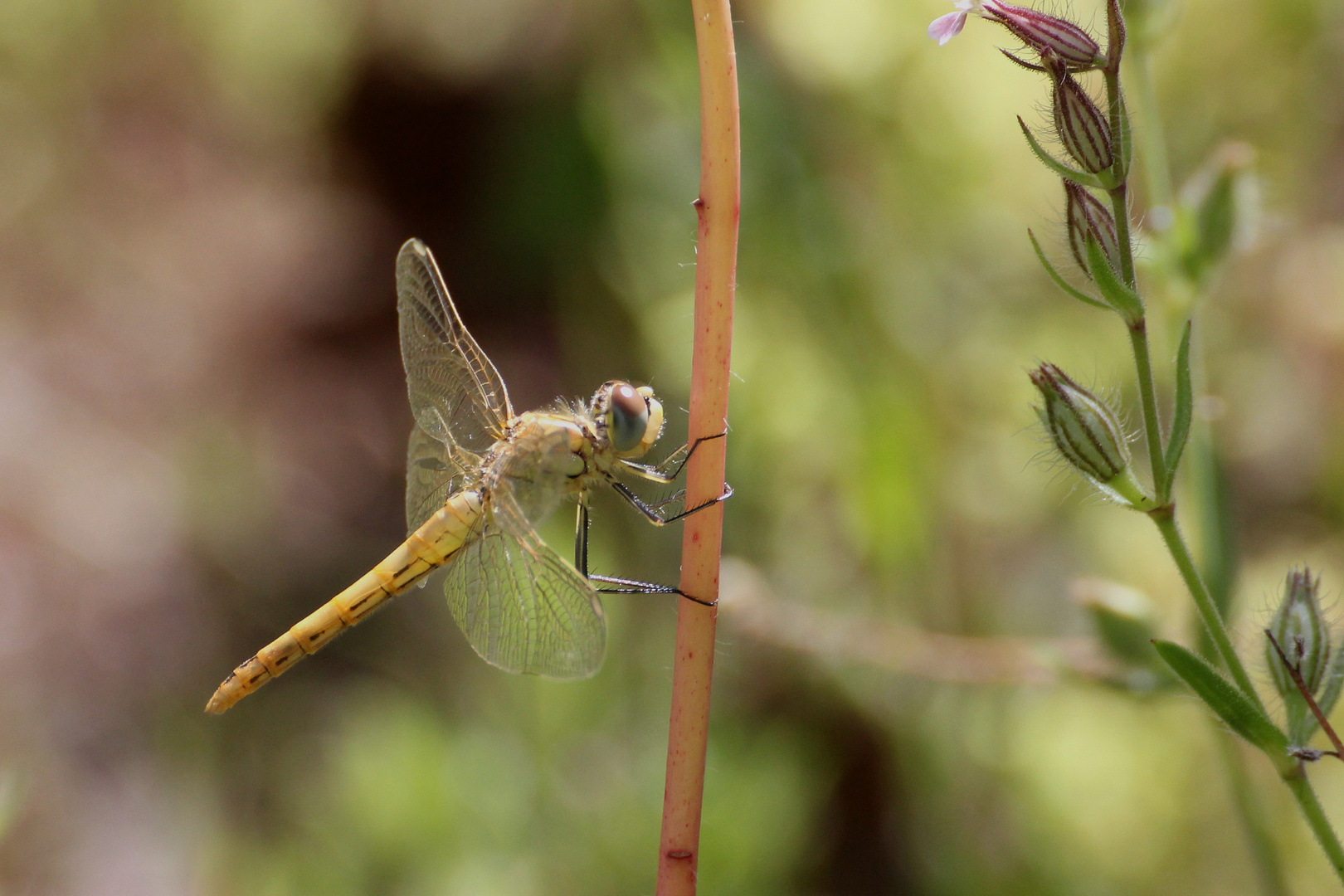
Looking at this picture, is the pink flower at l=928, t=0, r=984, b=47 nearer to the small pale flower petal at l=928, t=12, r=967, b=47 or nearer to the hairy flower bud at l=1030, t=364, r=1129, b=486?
the small pale flower petal at l=928, t=12, r=967, b=47

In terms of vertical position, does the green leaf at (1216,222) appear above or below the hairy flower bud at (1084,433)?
above

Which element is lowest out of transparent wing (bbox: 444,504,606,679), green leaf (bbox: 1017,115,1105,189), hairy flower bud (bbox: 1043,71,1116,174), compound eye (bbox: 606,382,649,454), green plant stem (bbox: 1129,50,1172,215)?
transparent wing (bbox: 444,504,606,679)

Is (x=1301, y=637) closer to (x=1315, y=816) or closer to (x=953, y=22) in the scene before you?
(x=1315, y=816)

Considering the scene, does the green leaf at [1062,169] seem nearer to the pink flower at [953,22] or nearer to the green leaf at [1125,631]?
the pink flower at [953,22]

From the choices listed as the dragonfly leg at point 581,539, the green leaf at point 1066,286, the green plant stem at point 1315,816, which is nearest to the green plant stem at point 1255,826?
the green plant stem at point 1315,816

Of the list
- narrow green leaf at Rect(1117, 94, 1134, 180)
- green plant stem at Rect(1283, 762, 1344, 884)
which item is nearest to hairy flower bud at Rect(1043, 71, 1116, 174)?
narrow green leaf at Rect(1117, 94, 1134, 180)

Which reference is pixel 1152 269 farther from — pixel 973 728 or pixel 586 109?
pixel 586 109
